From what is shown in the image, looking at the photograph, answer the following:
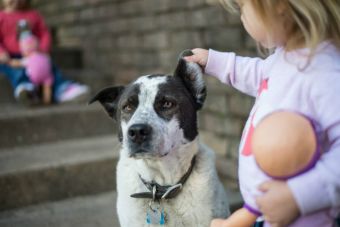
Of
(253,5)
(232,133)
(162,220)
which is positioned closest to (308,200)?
(253,5)

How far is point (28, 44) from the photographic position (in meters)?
4.39

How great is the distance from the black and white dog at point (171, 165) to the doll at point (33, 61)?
7.72 feet

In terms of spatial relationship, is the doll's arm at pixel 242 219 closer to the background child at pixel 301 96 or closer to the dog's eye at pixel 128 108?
the background child at pixel 301 96

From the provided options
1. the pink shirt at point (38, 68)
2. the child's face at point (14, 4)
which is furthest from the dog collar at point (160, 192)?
the child's face at point (14, 4)

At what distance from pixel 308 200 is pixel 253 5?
58 centimetres

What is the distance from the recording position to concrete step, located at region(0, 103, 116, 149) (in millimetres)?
3887

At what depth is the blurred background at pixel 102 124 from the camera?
3.26 m

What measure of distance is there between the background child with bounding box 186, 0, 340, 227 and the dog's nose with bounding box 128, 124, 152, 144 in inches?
21.0

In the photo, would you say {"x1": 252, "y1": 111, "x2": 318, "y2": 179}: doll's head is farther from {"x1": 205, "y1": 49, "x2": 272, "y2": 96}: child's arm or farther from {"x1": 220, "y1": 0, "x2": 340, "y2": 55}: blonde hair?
{"x1": 205, "y1": 49, "x2": 272, "y2": 96}: child's arm

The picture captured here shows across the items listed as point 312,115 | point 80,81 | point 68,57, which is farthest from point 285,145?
point 68,57

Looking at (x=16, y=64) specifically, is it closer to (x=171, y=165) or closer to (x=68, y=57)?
(x=68, y=57)

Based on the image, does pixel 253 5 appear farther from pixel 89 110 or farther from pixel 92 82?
pixel 92 82

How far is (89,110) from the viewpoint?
169 inches

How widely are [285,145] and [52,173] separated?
2385mm
